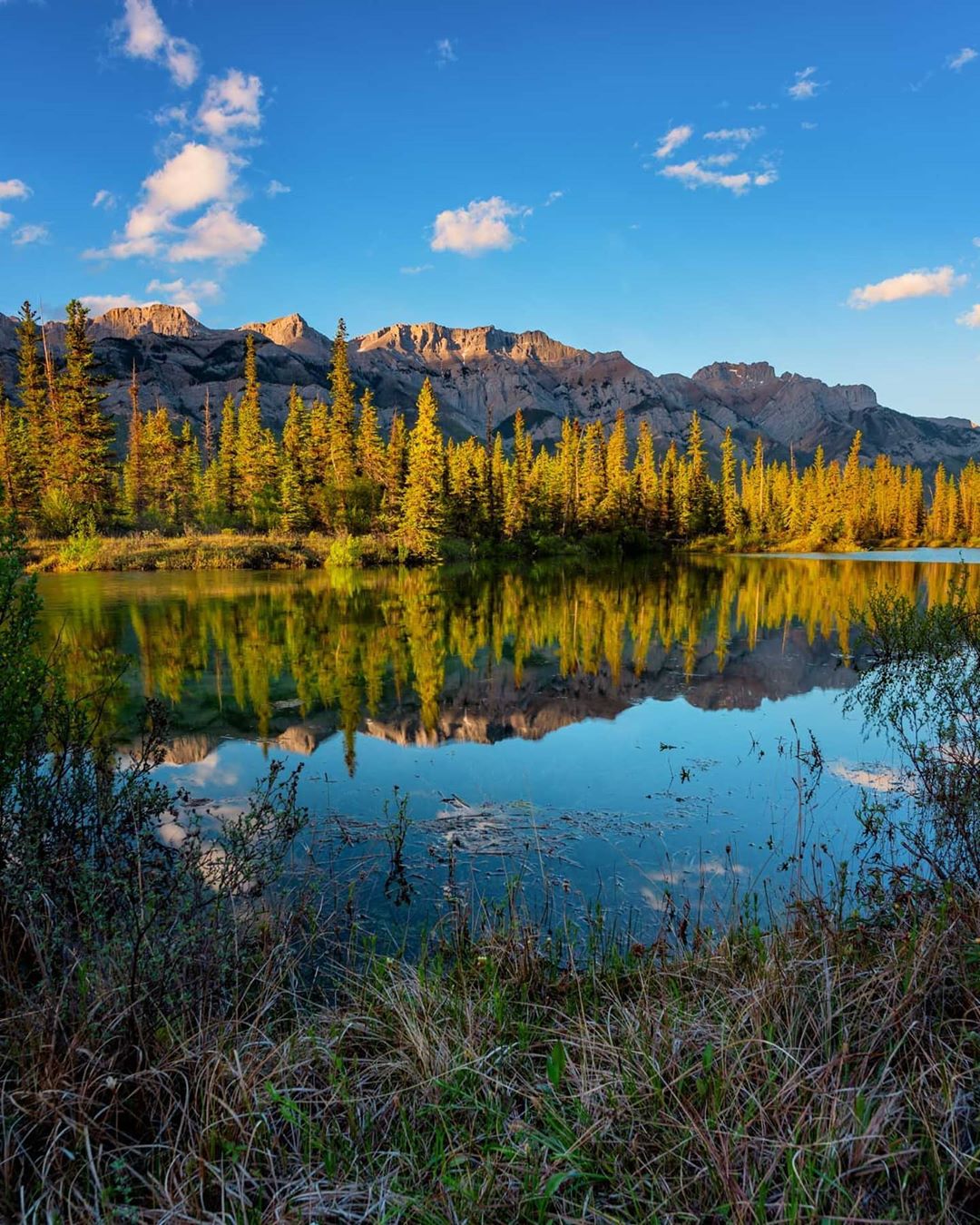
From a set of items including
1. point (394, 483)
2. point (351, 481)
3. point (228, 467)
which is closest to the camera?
point (351, 481)

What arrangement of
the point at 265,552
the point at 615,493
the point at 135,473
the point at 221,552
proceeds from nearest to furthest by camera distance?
the point at 221,552 → the point at 265,552 → the point at 135,473 → the point at 615,493

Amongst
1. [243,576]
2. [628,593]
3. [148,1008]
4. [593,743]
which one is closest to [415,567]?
[243,576]

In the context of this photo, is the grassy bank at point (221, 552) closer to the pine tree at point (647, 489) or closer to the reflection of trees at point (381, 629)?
the reflection of trees at point (381, 629)

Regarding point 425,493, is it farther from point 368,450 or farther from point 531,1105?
point 531,1105

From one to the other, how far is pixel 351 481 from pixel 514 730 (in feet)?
170

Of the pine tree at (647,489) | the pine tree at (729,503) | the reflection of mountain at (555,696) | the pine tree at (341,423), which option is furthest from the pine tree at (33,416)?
the pine tree at (729,503)

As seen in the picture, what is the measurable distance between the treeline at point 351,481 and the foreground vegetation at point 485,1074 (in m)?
51.1

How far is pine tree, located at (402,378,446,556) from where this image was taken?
55.0 metres

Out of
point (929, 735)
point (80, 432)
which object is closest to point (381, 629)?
point (929, 735)

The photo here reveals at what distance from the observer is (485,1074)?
10.8 ft

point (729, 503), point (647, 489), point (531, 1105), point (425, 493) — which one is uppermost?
point (647, 489)

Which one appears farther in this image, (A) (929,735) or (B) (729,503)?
(B) (729,503)

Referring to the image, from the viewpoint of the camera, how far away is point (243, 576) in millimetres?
41938

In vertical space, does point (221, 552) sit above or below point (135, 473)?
below
